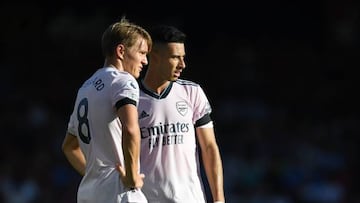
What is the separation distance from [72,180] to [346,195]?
289 cm

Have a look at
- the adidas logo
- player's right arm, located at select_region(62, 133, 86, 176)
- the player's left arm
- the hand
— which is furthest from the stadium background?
the hand

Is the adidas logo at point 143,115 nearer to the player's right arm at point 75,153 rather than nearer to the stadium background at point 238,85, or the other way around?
the player's right arm at point 75,153

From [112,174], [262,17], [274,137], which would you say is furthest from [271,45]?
[112,174]

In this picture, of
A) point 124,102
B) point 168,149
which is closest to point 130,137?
point 124,102

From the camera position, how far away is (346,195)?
1209 cm

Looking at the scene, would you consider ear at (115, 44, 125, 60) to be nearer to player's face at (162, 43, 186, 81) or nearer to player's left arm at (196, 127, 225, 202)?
player's face at (162, 43, 186, 81)

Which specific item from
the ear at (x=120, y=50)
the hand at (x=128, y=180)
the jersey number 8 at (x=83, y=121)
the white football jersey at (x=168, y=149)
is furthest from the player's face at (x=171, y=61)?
the hand at (x=128, y=180)

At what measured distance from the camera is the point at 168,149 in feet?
22.4

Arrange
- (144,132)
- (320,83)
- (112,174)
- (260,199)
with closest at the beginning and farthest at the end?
(112,174)
(144,132)
(260,199)
(320,83)

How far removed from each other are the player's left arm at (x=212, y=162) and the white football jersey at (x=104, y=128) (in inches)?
38.1

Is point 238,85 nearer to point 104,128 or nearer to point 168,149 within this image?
point 168,149

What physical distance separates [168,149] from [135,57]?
2.43 feet

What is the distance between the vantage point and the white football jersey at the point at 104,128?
20.1 feet

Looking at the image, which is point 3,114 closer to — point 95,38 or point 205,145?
point 95,38
